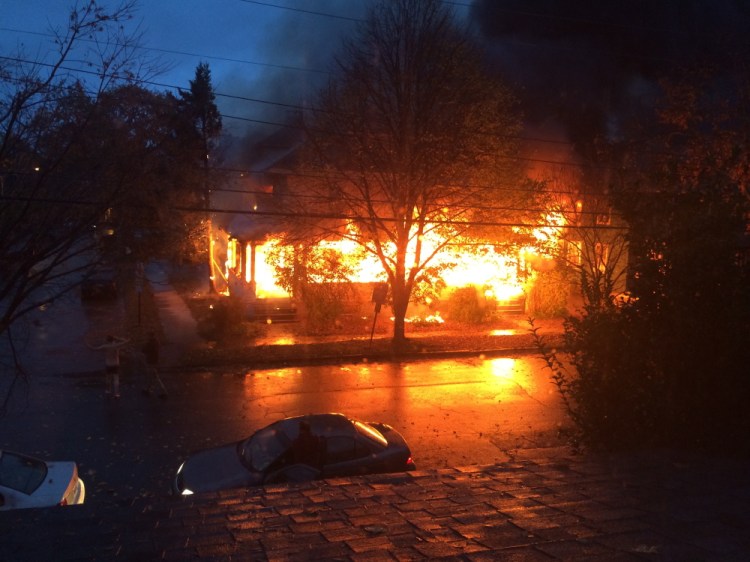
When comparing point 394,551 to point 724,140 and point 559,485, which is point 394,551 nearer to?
point 559,485

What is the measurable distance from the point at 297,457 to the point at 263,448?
0.53m

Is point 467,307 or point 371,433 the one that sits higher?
point 467,307

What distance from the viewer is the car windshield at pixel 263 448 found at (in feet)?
27.4

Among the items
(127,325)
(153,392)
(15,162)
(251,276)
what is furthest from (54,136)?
(251,276)

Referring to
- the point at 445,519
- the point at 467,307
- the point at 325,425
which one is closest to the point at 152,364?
the point at 325,425

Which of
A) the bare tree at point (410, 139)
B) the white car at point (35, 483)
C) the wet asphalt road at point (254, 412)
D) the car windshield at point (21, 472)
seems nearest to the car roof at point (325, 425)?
the wet asphalt road at point (254, 412)

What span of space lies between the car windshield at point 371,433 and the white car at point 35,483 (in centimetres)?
343

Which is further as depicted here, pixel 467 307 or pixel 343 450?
pixel 467 307

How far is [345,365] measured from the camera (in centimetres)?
1836

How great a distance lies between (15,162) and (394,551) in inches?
236

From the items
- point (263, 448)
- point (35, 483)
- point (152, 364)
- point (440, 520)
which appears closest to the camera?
point (440, 520)

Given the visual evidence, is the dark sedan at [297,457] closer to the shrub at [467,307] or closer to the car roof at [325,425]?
the car roof at [325,425]

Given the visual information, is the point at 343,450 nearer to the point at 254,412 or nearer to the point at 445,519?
the point at 445,519

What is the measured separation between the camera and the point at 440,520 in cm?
486
